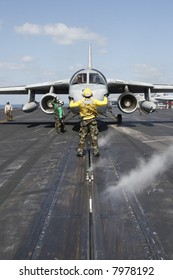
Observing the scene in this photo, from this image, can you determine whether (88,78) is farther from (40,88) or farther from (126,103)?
(40,88)

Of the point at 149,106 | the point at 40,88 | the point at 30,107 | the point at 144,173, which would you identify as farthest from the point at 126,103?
the point at 144,173

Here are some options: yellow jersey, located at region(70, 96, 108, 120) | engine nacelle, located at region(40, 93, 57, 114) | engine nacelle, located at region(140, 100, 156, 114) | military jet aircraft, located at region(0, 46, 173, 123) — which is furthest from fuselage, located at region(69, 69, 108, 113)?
yellow jersey, located at region(70, 96, 108, 120)

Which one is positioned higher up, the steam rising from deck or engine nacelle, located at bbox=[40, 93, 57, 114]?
engine nacelle, located at bbox=[40, 93, 57, 114]

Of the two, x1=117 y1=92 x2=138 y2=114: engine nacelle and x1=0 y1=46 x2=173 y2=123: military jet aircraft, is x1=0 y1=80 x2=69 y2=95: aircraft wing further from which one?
x1=117 y1=92 x2=138 y2=114: engine nacelle

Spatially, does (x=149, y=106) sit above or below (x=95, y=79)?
below

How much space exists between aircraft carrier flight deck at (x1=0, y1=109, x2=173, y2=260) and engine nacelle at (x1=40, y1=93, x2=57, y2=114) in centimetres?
978

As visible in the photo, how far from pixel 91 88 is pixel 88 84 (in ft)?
2.13

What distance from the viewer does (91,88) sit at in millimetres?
14680

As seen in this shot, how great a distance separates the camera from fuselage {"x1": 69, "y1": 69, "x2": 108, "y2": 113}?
1454 centimetres

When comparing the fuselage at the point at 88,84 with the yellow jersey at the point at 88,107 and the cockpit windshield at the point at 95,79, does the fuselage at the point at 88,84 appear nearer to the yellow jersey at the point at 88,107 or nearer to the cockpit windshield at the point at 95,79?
the cockpit windshield at the point at 95,79

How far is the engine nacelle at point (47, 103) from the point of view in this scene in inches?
740
